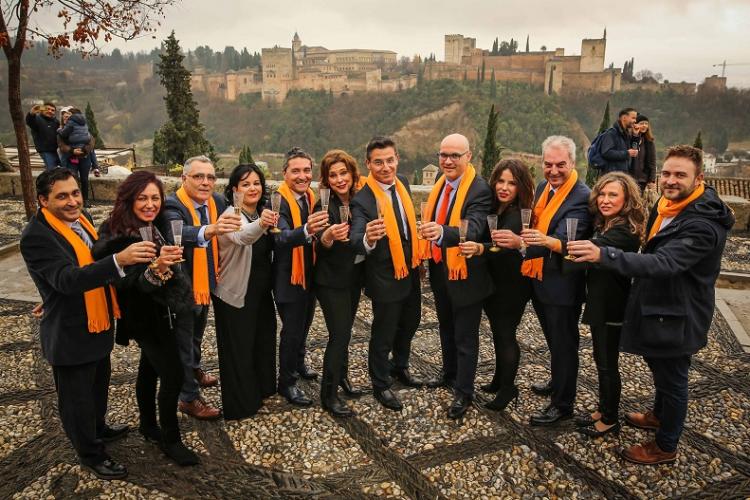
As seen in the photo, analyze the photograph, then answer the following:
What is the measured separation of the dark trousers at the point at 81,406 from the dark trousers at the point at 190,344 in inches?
19.4

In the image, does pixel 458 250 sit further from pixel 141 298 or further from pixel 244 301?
pixel 141 298

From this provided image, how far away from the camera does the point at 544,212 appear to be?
331 cm

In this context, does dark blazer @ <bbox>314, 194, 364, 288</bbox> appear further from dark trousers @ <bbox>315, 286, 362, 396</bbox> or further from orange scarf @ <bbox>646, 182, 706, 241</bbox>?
orange scarf @ <bbox>646, 182, 706, 241</bbox>

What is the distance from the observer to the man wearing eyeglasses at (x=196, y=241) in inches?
126

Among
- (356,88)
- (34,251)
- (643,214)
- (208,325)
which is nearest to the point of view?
(34,251)

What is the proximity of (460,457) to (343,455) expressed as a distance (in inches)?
28.5

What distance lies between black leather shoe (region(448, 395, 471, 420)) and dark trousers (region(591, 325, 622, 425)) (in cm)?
87

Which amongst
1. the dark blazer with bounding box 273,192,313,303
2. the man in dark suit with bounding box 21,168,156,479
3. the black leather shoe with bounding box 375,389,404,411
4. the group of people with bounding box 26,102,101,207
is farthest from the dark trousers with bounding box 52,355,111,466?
the group of people with bounding box 26,102,101,207

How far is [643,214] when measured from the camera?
120 inches

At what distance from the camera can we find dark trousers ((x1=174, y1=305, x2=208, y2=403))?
336 centimetres

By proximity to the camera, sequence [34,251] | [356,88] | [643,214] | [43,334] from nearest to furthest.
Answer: [34,251], [43,334], [643,214], [356,88]

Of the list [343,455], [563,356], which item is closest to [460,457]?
[343,455]

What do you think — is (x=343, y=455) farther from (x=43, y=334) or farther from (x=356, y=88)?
(x=356, y=88)

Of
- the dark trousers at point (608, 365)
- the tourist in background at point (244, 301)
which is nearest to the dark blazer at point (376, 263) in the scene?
the tourist in background at point (244, 301)
